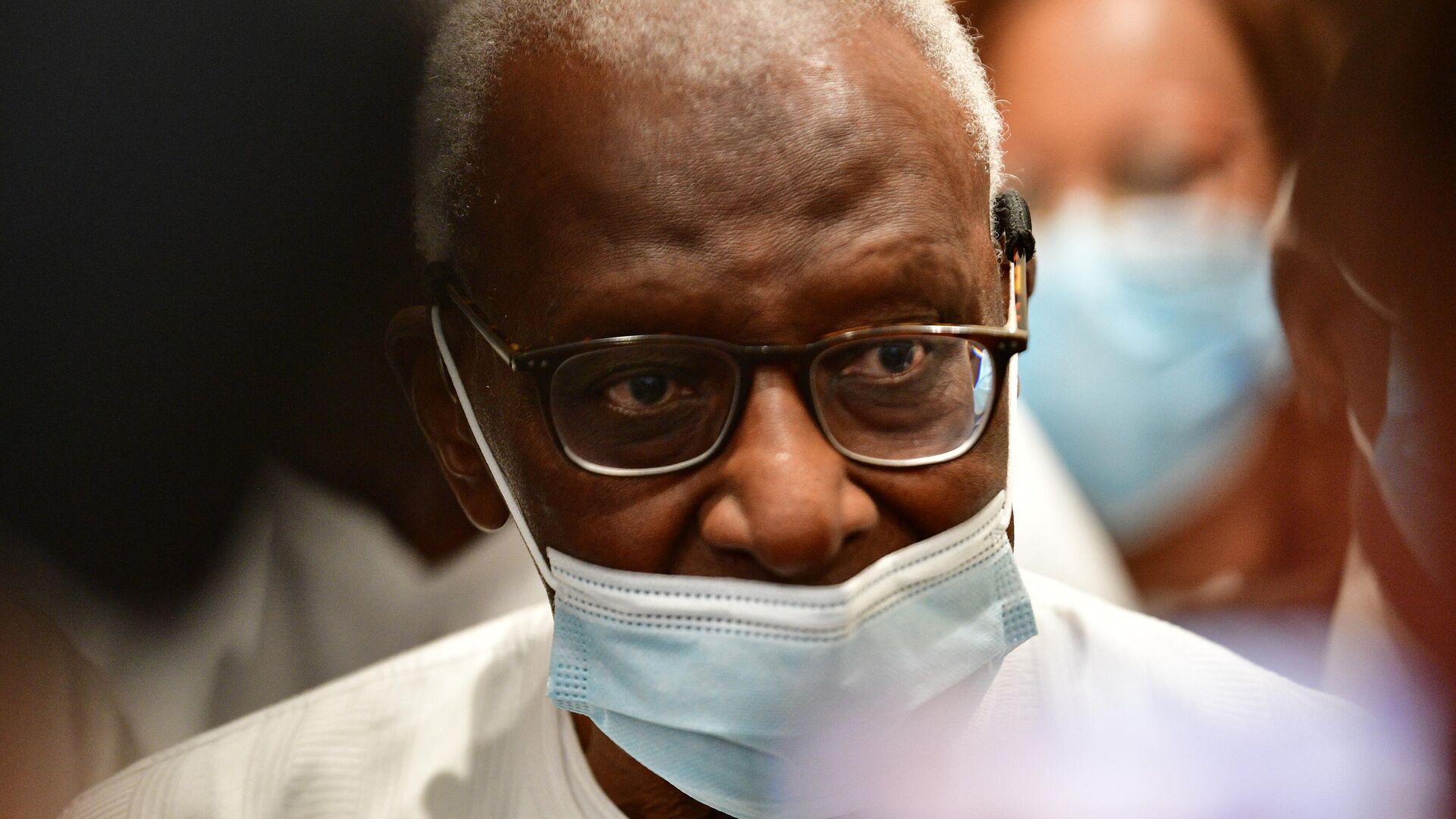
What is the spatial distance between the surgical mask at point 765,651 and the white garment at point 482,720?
0.78 feet

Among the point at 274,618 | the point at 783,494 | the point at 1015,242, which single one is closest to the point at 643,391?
the point at 783,494

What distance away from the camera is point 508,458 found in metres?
1.06

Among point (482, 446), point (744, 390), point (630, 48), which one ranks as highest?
point (630, 48)

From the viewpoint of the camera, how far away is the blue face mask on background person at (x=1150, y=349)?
53.2 inches

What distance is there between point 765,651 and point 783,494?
134 millimetres

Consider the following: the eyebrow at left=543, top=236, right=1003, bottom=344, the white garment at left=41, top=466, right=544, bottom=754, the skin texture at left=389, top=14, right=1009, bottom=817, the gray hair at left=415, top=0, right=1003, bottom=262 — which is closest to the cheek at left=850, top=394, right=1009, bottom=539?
the skin texture at left=389, top=14, right=1009, bottom=817

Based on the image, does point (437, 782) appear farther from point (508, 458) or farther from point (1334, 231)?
point (1334, 231)

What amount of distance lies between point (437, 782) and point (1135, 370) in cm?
99

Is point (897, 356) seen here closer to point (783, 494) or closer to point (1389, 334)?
point (783, 494)

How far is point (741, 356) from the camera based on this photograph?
92cm

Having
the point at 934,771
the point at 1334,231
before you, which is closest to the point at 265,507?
the point at 934,771

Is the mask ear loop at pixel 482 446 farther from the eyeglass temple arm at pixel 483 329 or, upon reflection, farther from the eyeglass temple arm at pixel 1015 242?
the eyeglass temple arm at pixel 1015 242

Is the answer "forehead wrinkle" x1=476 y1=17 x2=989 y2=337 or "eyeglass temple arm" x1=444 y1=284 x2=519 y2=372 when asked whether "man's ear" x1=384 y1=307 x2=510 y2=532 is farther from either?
"forehead wrinkle" x1=476 y1=17 x2=989 y2=337

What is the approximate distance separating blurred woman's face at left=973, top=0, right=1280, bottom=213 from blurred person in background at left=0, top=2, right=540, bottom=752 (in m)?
0.72
